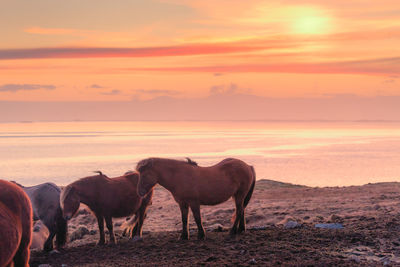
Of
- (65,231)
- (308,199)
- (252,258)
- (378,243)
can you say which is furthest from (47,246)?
(308,199)

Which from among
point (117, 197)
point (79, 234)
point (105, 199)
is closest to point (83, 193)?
point (105, 199)

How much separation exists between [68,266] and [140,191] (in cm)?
217

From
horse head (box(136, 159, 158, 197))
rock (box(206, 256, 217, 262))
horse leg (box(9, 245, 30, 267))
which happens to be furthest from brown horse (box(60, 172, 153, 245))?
horse leg (box(9, 245, 30, 267))

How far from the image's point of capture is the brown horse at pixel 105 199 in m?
11.0

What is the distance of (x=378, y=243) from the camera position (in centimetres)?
964

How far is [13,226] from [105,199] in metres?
6.16

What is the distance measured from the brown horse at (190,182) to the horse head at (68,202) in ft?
5.00

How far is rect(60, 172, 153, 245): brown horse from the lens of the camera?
11.0 metres

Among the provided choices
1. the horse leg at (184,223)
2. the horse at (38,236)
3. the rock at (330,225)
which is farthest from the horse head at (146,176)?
the rock at (330,225)

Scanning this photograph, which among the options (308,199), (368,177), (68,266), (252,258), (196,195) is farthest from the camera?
(368,177)

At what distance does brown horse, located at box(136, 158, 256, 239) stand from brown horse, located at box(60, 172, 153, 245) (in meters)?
0.89

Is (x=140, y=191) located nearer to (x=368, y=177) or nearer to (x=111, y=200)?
(x=111, y=200)

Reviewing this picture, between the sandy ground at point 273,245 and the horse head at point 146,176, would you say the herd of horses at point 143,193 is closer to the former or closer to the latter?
the horse head at point 146,176

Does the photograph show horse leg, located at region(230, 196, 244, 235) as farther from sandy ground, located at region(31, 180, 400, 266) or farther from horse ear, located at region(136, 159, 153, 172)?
horse ear, located at region(136, 159, 153, 172)
